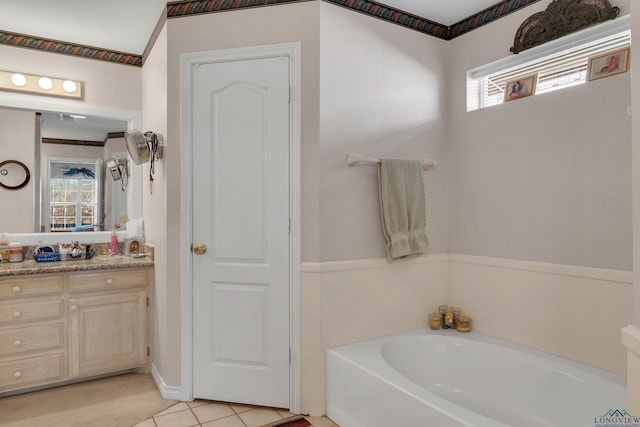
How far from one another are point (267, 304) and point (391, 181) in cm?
108

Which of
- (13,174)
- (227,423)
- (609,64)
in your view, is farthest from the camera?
(13,174)

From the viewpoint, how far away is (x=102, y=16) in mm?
2600

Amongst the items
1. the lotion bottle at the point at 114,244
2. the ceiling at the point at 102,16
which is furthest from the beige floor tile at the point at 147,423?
the ceiling at the point at 102,16

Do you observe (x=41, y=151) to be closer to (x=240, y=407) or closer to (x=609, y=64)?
(x=240, y=407)

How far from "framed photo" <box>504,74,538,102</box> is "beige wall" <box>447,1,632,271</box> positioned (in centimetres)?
6

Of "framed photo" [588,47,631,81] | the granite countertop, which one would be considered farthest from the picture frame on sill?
"framed photo" [588,47,631,81]

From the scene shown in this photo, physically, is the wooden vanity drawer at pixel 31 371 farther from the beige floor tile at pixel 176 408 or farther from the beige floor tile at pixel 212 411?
the beige floor tile at pixel 212 411

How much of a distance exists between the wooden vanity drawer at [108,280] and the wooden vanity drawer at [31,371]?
0.46m

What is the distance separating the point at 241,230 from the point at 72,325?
1344 millimetres

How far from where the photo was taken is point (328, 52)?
229 cm

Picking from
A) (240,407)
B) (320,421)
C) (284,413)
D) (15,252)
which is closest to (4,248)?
(15,252)

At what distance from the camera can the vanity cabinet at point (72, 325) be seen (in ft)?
7.93

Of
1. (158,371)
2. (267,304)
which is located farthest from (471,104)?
(158,371)

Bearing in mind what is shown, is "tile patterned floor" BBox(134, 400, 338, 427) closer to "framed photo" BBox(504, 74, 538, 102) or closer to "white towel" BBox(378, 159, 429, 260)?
"white towel" BBox(378, 159, 429, 260)
